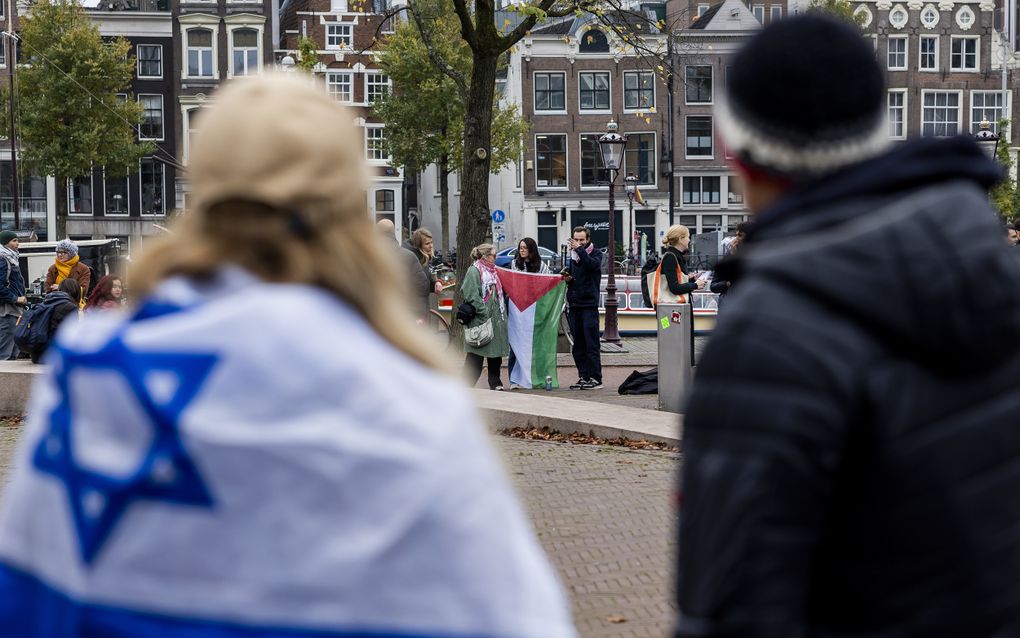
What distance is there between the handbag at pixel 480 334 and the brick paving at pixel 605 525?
3.14 m

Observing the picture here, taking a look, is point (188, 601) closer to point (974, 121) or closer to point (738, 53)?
point (738, 53)

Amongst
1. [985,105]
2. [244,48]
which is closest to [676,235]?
[244,48]

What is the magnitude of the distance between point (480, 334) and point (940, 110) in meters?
51.5

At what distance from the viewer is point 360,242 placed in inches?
64.7

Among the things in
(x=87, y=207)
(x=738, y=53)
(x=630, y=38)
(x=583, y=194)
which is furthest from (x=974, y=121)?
(x=738, y=53)

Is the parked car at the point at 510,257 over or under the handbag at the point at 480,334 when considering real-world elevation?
over

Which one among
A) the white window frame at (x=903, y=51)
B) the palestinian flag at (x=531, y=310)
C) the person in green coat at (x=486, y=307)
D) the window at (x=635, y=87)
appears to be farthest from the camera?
the white window frame at (x=903, y=51)

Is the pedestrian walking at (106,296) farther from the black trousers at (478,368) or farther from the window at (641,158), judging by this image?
the window at (641,158)

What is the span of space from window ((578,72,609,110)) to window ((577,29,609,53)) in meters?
0.99

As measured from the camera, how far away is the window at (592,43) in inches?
2195

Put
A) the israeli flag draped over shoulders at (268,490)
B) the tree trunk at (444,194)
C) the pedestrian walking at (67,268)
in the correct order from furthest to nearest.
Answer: the tree trunk at (444,194)
the pedestrian walking at (67,268)
the israeli flag draped over shoulders at (268,490)

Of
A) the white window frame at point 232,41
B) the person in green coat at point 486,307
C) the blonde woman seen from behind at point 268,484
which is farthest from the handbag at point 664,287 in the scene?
the white window frame at point 232,41

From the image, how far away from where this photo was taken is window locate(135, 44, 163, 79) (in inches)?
2098

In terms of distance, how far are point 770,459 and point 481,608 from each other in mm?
373
